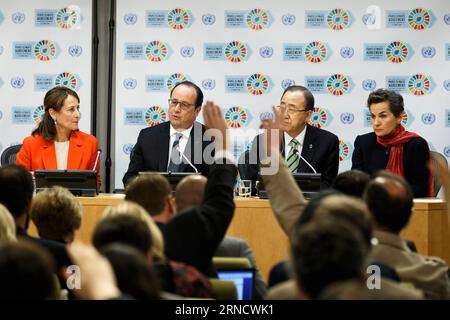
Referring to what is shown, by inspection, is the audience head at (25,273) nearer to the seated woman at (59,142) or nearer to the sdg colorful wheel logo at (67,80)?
the seated woman at (59,142)

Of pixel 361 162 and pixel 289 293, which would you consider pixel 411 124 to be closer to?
pixel 361 162

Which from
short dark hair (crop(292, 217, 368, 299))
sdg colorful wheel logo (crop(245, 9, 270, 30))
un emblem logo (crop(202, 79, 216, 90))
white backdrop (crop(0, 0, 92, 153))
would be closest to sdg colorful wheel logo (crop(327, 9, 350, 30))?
sdg colorful wheel logo (crop(245, 9, 270, 30))

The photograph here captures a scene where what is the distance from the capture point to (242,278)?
3.05m

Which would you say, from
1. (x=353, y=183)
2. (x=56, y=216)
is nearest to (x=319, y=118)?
(x=353, y=183)

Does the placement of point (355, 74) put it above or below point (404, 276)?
above

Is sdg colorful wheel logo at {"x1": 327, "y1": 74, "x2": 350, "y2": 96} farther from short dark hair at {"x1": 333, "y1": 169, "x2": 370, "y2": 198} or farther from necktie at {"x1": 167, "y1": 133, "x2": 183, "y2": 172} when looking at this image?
short dark hair at {"x1": 333, "y1": 169, "x2": 370, "y2": 198}

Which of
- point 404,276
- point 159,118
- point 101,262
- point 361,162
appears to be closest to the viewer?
point 101,262

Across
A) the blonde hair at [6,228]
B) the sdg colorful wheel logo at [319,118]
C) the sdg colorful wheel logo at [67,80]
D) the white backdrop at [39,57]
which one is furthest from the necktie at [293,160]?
the blonde hair at [6,228]

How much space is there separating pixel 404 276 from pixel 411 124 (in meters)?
4.48

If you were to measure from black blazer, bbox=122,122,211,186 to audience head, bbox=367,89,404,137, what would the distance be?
128 cm

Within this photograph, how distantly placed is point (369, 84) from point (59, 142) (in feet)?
9.35

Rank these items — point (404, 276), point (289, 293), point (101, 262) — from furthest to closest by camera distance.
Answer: point (404, 276) < point (289, 293) < point (101, 262)
